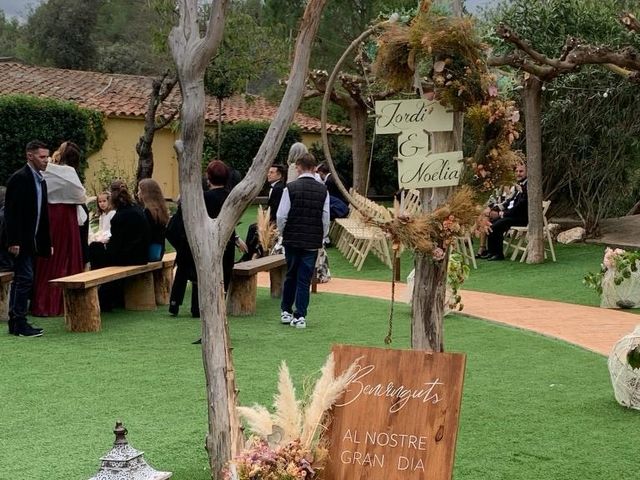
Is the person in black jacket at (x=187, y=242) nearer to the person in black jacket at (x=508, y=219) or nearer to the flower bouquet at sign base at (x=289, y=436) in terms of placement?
the flower bouquet at sign base at (x=289, y=436)

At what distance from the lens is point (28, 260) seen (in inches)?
375

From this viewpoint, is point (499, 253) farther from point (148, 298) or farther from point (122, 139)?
point (122, 139)

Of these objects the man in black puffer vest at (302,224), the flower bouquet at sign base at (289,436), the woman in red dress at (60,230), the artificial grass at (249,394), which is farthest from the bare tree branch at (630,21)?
the flower bouquet at sign base at (289,436)

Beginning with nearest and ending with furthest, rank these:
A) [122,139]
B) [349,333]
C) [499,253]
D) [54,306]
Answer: [349,333] < [54,306] < [499,253] < [122,139]

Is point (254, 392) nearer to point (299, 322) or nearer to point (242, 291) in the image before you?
point (299, 322)

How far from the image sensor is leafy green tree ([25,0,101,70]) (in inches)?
1795

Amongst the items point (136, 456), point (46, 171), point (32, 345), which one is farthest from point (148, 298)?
point (136, 456)

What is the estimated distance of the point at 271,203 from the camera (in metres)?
13.9

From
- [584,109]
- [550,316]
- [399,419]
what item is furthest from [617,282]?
[399,419]

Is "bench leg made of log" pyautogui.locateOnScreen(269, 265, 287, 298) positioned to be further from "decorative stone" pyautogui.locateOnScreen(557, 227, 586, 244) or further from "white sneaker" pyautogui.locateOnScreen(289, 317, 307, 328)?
"decorative stone" pyautogui.locateOnScreen(557, 227, 586, 244)

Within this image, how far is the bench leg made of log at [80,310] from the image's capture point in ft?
32.8

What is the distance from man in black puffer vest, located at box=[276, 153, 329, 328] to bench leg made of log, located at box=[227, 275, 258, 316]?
108 cm

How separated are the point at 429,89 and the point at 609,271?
7.64 m

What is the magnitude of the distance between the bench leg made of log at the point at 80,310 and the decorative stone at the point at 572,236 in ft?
37.0
